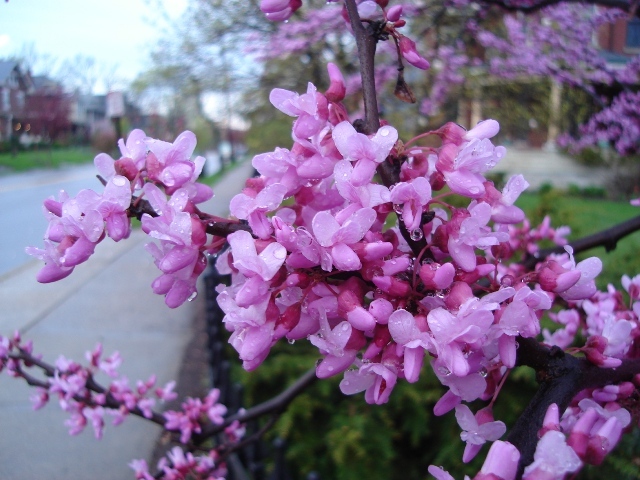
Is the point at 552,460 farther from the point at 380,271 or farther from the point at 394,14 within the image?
the point at 394,14

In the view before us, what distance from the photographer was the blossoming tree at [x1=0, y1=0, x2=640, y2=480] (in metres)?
0.66

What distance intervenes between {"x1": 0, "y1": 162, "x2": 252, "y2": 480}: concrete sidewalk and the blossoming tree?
2.29 feet

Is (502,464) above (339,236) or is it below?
below

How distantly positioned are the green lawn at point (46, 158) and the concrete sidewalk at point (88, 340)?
37.9 inches

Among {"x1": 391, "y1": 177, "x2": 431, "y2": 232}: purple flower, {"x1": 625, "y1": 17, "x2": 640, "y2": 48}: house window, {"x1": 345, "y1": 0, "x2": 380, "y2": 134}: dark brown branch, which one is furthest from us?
{"x1": 625, "y1": 17, "x2": 640, "y2": 48}: house window

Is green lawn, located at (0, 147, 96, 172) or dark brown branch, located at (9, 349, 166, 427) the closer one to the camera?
dark brown branch, located at (9, 349, 166, 427)

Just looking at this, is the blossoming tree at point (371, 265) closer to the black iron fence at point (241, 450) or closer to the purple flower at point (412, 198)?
the purple flower at point (412, 198)

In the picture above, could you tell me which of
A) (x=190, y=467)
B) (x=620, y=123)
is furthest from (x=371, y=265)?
(x=620, y=123)

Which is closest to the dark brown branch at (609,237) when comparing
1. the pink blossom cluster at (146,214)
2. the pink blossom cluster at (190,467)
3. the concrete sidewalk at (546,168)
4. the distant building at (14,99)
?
the pink blossom cluster at (146,214)

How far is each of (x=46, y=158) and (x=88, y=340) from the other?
5.92 feet

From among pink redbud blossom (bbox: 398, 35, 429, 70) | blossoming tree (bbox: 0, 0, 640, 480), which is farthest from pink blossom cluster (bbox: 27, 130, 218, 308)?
pink redbud blossom (bbox: 398, 35, 429, 70)

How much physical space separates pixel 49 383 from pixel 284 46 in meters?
8.03

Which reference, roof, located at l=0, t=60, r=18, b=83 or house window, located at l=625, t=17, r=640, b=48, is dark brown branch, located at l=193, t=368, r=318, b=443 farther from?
house window, located at l=625, t=17, r=640, b=48

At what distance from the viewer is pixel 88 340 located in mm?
4629
